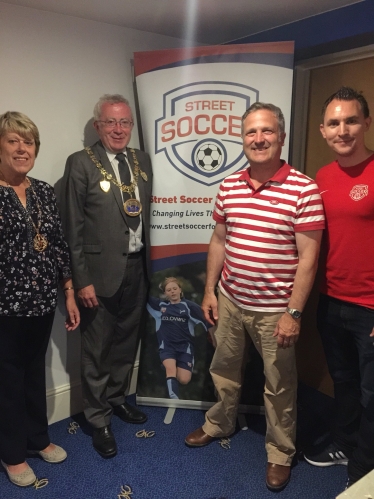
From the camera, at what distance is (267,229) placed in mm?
1762

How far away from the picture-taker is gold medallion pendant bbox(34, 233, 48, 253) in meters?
1.83

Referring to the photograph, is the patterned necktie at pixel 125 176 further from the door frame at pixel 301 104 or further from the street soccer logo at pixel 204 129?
the door frame at pixel 301 104

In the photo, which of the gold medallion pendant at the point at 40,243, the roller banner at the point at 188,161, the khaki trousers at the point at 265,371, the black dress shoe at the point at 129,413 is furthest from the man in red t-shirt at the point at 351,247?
the gold medallion pendant at the point at 40,243

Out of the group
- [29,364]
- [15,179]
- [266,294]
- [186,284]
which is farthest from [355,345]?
[15,179]

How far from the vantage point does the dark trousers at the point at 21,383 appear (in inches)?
71.4

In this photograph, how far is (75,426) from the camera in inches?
94.1

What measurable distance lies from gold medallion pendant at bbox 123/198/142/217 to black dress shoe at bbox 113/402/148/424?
1.12 metres

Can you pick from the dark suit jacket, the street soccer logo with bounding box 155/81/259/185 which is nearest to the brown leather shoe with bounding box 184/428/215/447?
the dark suit jacket

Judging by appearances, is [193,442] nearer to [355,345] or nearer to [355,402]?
[355,402]

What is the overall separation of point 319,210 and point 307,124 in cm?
110

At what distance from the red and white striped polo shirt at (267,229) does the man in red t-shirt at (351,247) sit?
0.10 m

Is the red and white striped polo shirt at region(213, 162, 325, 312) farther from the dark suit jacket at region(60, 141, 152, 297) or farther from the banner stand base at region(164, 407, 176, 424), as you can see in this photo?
the banner stand base at region(164, 407, 176, 424)

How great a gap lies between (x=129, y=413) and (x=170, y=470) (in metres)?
0.47

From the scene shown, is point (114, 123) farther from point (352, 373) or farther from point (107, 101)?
point (352, 373)
